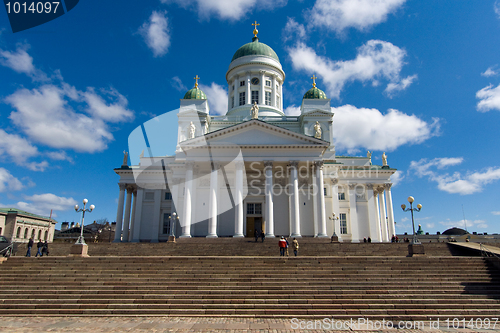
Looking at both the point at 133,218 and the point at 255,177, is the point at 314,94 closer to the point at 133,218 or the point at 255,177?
the point at 255,177

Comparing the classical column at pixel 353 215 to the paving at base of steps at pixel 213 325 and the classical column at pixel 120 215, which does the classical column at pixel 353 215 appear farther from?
the classical column at pixel 120 215

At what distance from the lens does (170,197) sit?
129 ft

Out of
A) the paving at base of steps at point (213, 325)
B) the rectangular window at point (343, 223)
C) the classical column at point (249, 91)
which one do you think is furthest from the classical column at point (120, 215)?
the paving at base of steps at point (213, 325)

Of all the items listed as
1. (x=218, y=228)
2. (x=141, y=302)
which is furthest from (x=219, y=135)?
(x=141, y=302)

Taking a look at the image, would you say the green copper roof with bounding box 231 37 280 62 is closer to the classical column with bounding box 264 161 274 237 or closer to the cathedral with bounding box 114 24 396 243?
the cathedral with bounding box 114 24 396 243

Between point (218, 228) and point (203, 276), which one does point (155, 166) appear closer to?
point (218, 228)

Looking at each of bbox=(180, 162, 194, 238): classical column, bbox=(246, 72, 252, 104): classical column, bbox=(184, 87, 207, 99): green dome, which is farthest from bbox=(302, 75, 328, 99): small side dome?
bbox=(180, 162, 194, 238): classical column

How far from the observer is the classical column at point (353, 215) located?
3872cm

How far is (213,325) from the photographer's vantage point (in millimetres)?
10539

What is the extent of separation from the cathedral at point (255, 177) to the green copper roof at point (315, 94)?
0.14 metres

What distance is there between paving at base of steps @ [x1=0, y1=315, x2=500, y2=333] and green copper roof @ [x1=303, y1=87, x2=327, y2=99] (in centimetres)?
3574

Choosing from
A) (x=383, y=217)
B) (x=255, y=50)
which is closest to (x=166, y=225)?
(x=383, y=217)

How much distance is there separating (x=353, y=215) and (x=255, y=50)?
2776 cm

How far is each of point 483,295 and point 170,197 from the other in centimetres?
3263
